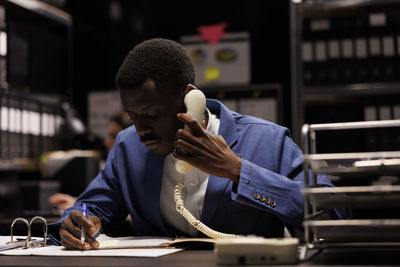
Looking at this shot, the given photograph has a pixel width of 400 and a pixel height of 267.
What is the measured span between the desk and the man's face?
386 mm

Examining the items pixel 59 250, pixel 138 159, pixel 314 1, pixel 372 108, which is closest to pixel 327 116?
pixel 372 108

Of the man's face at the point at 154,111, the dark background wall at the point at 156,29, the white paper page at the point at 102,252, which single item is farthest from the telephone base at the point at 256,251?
the dark background wall at the point at 156,29

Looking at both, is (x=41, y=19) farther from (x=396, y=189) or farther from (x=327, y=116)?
(x=396, y=189)

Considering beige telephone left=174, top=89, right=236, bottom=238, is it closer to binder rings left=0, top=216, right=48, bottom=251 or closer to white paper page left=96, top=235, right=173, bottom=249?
white paper page left=96, top=235, right=173, bottom=249

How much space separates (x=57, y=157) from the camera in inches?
136

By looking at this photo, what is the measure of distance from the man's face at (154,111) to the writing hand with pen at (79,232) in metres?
0.24

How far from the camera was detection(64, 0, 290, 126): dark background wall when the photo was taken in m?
3.97

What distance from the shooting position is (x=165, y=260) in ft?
2.85

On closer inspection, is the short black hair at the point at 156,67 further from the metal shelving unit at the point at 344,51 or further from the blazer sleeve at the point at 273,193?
the metal shelving unit at the point at 344,51

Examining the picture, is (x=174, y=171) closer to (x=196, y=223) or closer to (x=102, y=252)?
(x=196, y=223)

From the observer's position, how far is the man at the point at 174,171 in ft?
3.70

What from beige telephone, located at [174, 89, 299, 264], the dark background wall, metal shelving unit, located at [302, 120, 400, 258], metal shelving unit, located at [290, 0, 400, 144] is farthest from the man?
the dark background wall

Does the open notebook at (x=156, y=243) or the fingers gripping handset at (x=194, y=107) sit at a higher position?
the fingers gripping handset at (x=194, y=107)

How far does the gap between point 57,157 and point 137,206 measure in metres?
2.18
